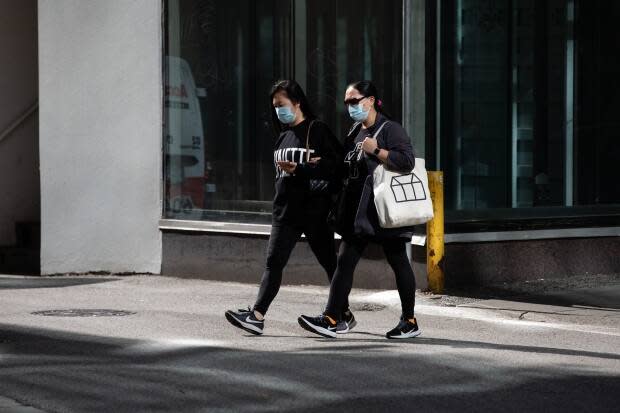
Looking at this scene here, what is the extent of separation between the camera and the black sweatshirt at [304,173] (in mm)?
9164

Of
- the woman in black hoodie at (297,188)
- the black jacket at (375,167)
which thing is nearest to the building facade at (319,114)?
the woman in black hoodie at (297,188)

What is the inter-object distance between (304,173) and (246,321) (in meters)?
1.12

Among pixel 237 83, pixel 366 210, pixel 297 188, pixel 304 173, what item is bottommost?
pixel 366 210

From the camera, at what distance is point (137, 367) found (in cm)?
799

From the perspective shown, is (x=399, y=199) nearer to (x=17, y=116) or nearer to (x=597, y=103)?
(x=597, y=103)

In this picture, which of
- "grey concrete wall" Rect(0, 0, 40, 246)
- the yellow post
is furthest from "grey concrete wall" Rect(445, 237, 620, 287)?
"grey concrete wall" Rect(0, 0, 40, 246)

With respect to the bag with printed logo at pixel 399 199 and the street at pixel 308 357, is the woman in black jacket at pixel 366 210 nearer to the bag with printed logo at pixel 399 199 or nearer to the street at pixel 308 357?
the bag with printed logo at pixel 399 199

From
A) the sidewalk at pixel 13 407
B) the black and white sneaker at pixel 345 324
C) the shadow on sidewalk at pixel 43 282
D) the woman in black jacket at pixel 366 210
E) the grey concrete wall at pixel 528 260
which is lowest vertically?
the sidewalk at pixel 13 407

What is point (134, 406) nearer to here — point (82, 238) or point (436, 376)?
point (436, 376)

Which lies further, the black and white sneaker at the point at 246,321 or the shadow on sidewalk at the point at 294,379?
the black and white sneaker at the point at 246,321

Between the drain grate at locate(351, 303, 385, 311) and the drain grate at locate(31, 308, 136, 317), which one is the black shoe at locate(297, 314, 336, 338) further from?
the drain grate at locate(31, 308, 136, 317)

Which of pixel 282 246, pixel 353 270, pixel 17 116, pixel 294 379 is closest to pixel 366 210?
pixel 353 270

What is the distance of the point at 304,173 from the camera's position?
916cm

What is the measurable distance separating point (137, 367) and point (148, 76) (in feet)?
23.5
